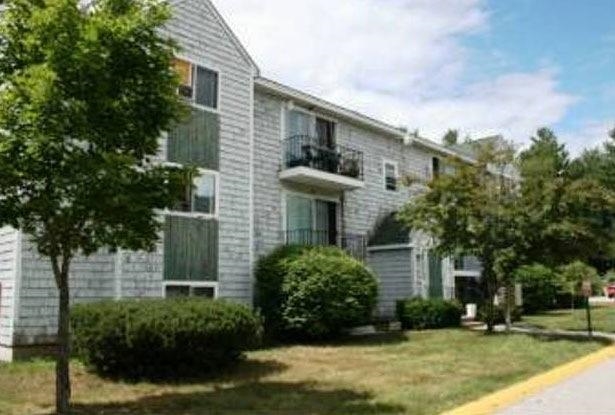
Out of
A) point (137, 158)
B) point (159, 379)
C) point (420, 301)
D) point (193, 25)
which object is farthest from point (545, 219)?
point (137, 158)

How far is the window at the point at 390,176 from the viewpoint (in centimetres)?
3259

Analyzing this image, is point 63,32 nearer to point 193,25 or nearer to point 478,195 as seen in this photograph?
point 193,25

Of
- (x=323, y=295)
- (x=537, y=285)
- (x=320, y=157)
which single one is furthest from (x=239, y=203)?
(x=537, y=285)

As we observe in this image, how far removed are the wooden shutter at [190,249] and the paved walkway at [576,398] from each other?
412 inches

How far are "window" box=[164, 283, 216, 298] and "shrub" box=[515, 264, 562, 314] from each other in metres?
20.9

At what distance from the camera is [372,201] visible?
3148cm

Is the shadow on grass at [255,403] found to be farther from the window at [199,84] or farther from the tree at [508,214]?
the tree at [508,214]

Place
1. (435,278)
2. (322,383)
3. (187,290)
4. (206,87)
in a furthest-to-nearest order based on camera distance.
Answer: (435,278) < (206,87) < (187,290) < (322,383)

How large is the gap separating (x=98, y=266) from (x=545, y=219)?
42.9 ft

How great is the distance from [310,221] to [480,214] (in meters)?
5.96

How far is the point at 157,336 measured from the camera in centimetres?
1568

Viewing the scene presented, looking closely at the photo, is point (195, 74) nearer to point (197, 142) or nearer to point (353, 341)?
point (197, 142)

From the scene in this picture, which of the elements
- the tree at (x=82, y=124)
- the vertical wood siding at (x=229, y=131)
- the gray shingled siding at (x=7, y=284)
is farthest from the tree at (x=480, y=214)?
the tree at (x=82, y=124)

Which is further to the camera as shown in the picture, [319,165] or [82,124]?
[319,165]
